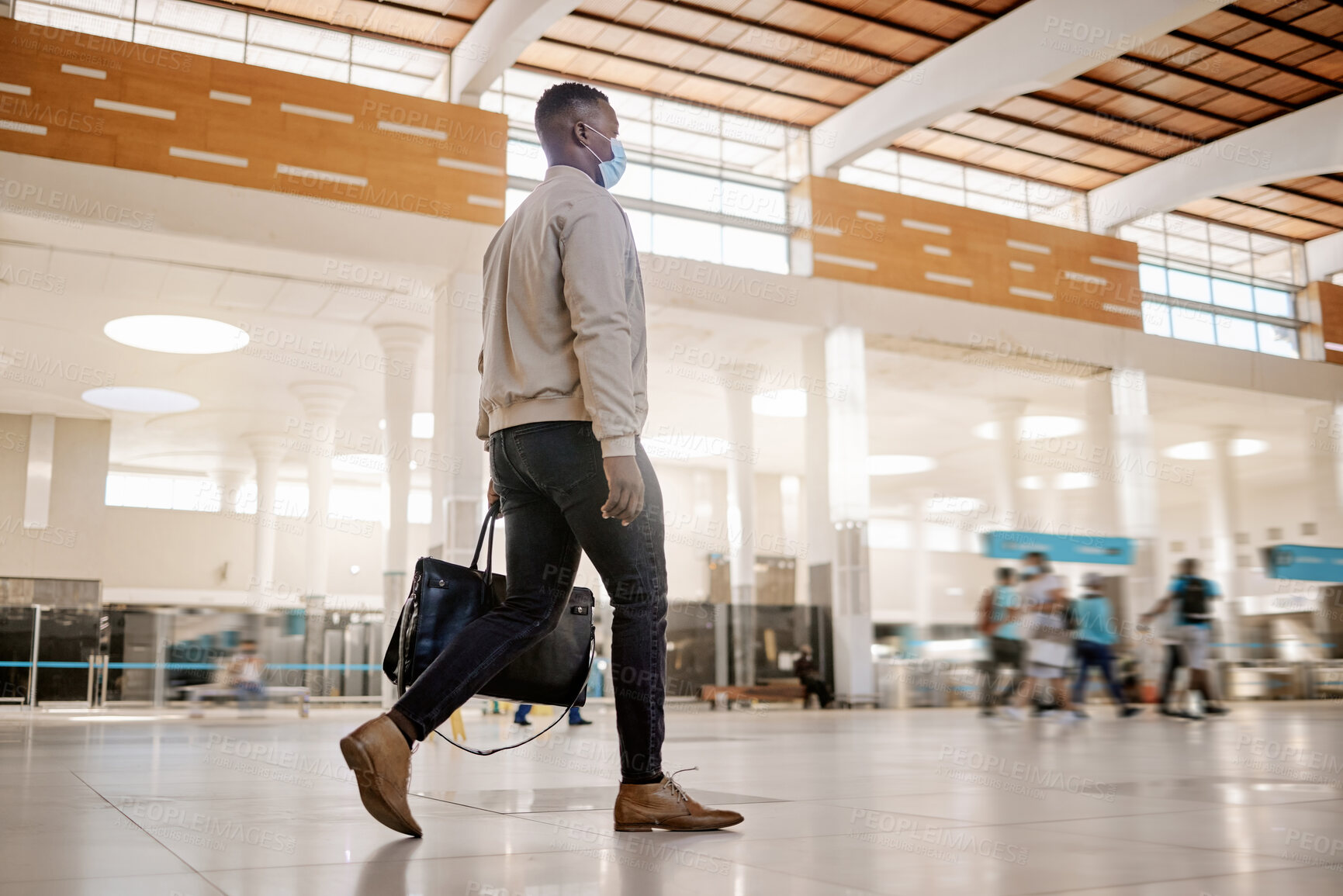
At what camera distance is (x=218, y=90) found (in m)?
15.5

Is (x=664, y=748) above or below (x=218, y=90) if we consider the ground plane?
below

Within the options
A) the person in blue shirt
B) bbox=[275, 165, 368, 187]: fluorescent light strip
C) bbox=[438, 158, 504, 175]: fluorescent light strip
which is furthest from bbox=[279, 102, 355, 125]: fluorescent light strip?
the person in blue shirt

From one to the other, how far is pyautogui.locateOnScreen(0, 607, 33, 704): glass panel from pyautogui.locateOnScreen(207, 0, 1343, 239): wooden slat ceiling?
11298 millimetres

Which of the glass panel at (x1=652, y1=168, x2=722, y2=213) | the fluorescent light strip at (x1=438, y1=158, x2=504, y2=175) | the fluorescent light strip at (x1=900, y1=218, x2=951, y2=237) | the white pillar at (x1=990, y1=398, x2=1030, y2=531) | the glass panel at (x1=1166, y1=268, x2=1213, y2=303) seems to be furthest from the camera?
the glass panel at (x1=1166, y1=268, x2=1213, y2=303)

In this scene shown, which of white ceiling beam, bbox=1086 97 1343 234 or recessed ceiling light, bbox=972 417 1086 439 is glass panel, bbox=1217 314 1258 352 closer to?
recessed ceiling light, bbox=972 417 1086 439

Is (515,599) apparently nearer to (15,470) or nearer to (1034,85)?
(1034,85)

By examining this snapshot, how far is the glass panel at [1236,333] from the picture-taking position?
84.1 ft

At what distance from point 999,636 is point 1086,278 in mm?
11644

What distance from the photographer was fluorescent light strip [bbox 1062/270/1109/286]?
22453 millimetres

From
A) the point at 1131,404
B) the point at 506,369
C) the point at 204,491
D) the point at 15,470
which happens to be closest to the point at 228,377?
the point at 15,470

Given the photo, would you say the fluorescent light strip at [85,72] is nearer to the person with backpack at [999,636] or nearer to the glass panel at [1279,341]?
the person with backpack at [999,636]

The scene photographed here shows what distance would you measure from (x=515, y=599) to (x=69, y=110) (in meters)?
14.6

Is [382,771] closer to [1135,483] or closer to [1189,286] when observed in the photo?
[1135,483]

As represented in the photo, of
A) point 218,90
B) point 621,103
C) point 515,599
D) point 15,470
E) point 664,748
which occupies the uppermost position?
point 621,103
